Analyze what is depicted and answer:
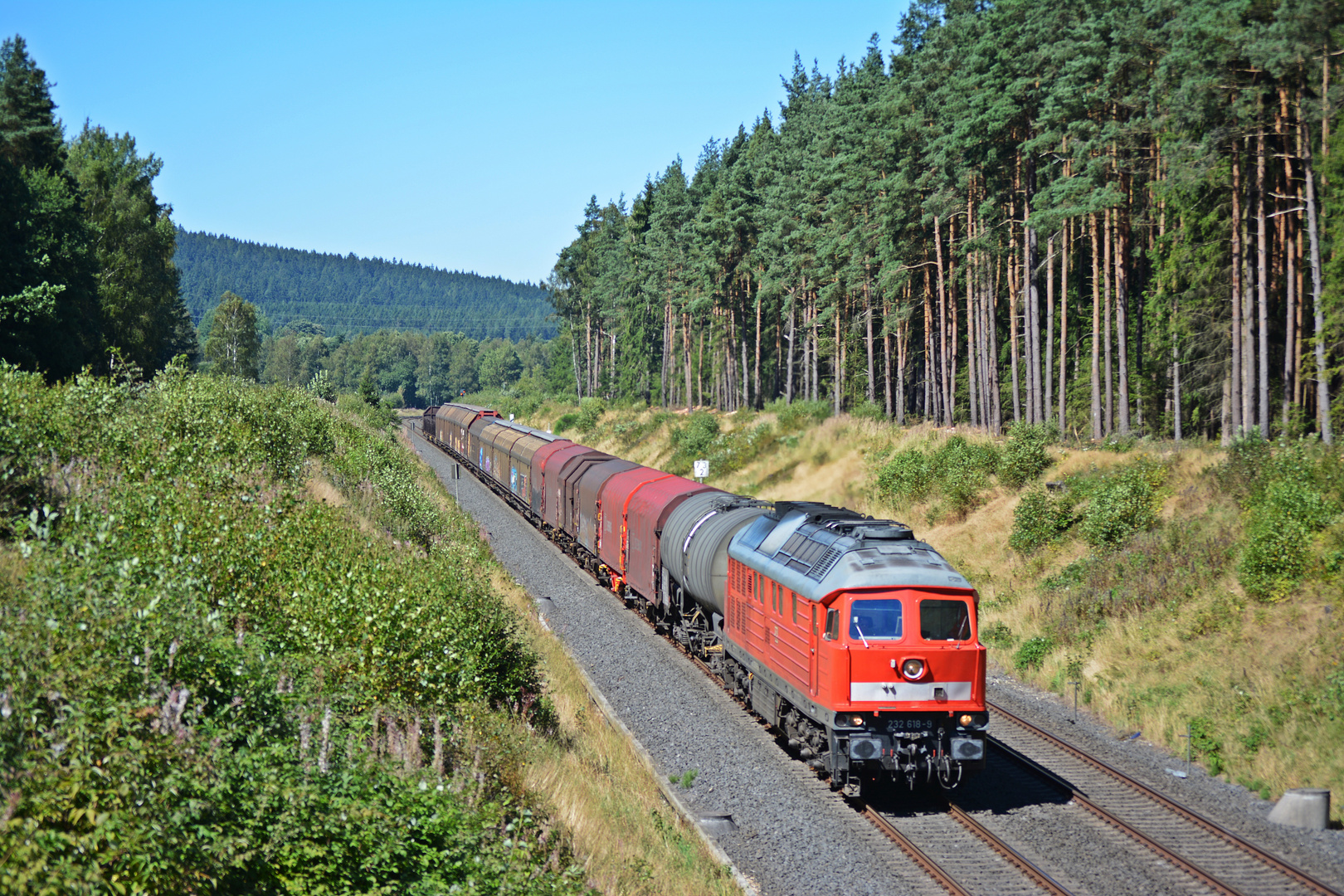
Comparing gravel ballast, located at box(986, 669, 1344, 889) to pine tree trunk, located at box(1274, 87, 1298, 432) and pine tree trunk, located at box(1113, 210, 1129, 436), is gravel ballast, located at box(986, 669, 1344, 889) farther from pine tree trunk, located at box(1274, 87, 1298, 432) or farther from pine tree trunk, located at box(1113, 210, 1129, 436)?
pine tree trunk, located at box(1113, 210, 1129, 436)

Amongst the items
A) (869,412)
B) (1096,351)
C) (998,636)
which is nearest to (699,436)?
(869,412)

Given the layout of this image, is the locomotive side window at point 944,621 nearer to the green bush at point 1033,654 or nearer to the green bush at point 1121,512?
the green bush at point 1033,654

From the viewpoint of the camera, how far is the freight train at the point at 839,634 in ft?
45.0

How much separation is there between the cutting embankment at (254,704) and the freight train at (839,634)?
8.89 ft

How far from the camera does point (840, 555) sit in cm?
1462

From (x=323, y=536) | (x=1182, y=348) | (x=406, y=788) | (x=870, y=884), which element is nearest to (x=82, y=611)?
(x=406, y=788)

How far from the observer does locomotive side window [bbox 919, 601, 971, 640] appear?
547 inches

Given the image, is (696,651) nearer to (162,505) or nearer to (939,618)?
(939,618)

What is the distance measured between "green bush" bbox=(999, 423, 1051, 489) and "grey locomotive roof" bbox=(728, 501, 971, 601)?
15351 mm

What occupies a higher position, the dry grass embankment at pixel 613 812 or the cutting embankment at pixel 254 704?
the cutting embankment at pixel 254 704

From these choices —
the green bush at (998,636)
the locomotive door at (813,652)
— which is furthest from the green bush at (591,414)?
the locomotive door at (813,652)

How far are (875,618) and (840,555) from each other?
3.80ft

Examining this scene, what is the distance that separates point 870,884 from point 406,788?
621 cm

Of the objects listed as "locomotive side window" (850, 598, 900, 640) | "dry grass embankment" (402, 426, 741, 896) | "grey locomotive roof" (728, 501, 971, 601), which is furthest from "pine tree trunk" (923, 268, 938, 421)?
"locomotive side window" (850, 598, 900, 640)
